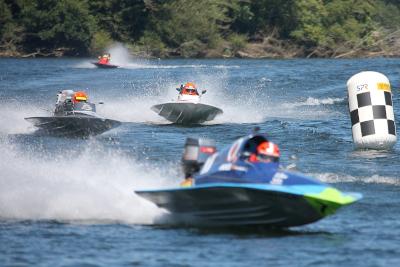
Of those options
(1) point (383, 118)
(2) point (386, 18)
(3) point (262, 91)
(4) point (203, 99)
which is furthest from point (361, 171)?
(2) point (386, 18)

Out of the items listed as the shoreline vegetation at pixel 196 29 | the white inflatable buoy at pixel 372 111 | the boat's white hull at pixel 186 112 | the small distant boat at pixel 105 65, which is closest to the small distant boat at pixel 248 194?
the white inflatable buoy at pixel 372 111

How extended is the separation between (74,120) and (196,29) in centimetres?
5105

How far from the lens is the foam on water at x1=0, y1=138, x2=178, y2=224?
14.0 metres

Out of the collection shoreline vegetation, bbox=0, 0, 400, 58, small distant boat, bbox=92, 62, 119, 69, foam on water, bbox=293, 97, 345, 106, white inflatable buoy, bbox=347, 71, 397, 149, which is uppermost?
shoreline vegetation, bbox=0, 0, 400, 58

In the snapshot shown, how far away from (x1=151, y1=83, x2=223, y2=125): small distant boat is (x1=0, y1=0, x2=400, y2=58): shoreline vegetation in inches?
1748

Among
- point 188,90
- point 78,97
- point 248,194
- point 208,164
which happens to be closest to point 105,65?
point 188,90

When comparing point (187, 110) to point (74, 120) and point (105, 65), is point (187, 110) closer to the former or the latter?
point (74, 120)

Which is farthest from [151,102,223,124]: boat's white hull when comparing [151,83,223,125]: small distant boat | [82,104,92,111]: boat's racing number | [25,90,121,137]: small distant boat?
[82,104,92,111]: boat's racing number

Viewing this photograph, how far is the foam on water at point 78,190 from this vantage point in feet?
45.9

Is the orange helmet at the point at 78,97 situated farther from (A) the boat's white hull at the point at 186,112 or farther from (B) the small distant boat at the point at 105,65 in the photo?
(B) the small distant boat at the point at 105,65

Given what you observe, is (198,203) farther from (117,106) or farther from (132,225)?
(117,106)

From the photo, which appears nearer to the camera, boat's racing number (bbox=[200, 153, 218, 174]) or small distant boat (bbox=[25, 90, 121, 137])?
boat's racing number (bbox=[200, 153, 218, 174])

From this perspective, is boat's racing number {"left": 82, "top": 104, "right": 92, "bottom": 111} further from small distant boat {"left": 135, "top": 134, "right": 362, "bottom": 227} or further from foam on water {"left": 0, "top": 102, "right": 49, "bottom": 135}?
small distant boat {"left": 135, "top": 134, "right": 362, "bottom": 227}

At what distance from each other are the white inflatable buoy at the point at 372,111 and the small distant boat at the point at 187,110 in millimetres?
6991
